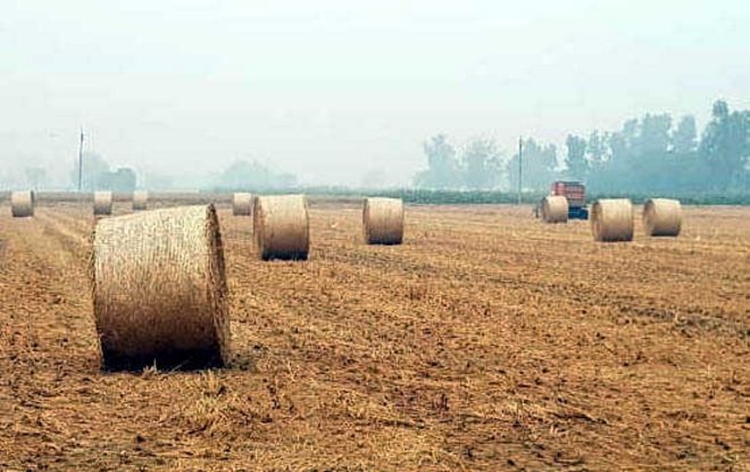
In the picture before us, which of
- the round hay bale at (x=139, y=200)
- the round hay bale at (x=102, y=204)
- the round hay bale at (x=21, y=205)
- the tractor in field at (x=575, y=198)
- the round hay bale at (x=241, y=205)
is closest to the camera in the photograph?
the tractor in field at (x=575, y=198)

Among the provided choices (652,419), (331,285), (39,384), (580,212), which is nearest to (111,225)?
(39,384)

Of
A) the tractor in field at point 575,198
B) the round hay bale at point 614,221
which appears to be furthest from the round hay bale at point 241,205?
the round hay bale at point 614,221

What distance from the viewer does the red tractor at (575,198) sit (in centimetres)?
5445

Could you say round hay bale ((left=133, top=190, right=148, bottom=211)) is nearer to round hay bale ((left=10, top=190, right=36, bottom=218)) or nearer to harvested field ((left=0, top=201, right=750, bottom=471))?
round hay bale ((left=10, top=190, right=36, bottom=218))

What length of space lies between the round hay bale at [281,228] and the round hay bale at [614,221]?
1219 cm

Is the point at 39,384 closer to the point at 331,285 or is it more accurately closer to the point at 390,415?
the point at 390,415

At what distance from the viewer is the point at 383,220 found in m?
30.7

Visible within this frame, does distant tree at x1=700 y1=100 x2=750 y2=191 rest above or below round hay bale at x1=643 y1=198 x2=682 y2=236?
above

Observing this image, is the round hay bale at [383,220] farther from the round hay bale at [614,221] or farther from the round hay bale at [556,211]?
the round hay bale at [556,211]

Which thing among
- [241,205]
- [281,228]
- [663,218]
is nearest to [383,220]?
[281,228]

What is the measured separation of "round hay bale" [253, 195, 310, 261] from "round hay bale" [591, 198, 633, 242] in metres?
12.2

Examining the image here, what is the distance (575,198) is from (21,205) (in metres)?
29.2

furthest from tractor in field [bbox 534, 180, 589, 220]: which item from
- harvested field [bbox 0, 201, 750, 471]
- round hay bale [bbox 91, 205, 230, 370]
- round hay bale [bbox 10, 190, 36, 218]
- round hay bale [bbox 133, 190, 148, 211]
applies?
round hay bale [bbox 91, 205, 230, 370]

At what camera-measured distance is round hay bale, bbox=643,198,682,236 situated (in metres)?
36.1
